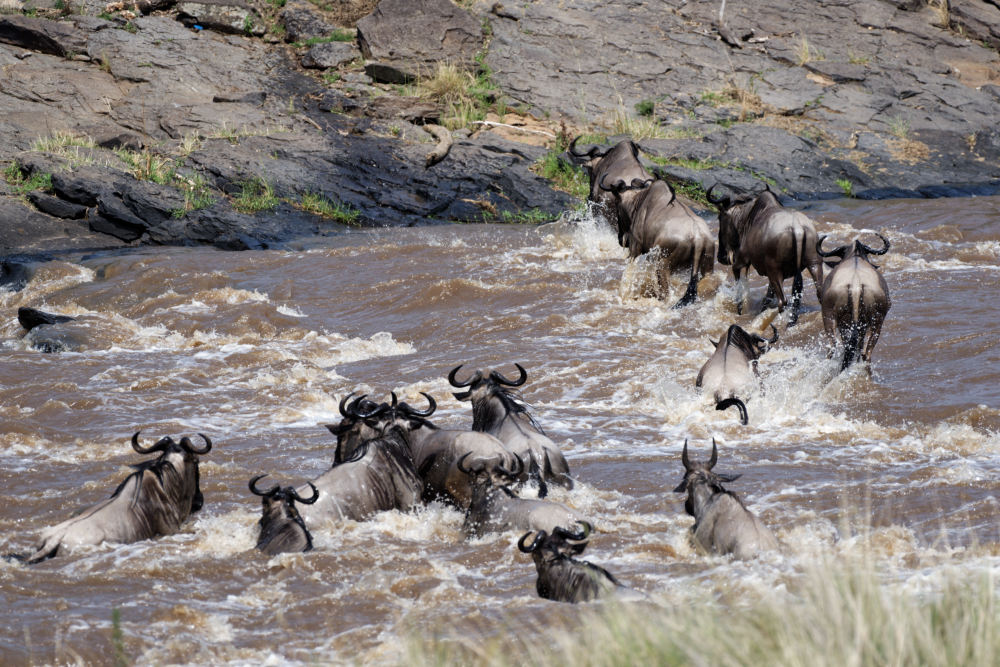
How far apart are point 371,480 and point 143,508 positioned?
1.46m

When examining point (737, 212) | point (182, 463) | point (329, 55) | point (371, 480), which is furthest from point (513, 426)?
point (329, 55)

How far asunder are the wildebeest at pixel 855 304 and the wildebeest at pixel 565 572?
4.83 metres

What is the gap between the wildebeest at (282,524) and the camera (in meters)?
6.97

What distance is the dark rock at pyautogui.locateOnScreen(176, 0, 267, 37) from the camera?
26344mm

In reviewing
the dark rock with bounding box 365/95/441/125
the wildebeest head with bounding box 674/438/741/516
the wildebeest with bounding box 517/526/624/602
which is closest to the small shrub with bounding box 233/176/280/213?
the dark rock with bounding box 365/95/441/125

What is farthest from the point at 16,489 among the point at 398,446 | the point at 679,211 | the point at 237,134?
the point at 237,134

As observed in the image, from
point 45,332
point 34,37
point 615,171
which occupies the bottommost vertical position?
point 45,332

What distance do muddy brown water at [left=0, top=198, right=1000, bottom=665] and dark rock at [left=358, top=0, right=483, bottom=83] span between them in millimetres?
7853

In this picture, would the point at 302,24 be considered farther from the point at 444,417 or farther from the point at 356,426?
the point at 356,426

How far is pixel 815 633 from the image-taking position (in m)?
3.78

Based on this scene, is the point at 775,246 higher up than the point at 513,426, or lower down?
higher up

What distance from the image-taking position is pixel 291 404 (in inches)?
432

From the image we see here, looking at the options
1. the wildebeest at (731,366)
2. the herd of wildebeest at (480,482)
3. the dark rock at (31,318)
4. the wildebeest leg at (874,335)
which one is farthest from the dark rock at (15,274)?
the wildebeest leg at (874,335)

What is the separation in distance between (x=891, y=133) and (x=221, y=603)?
19991 millimetres
